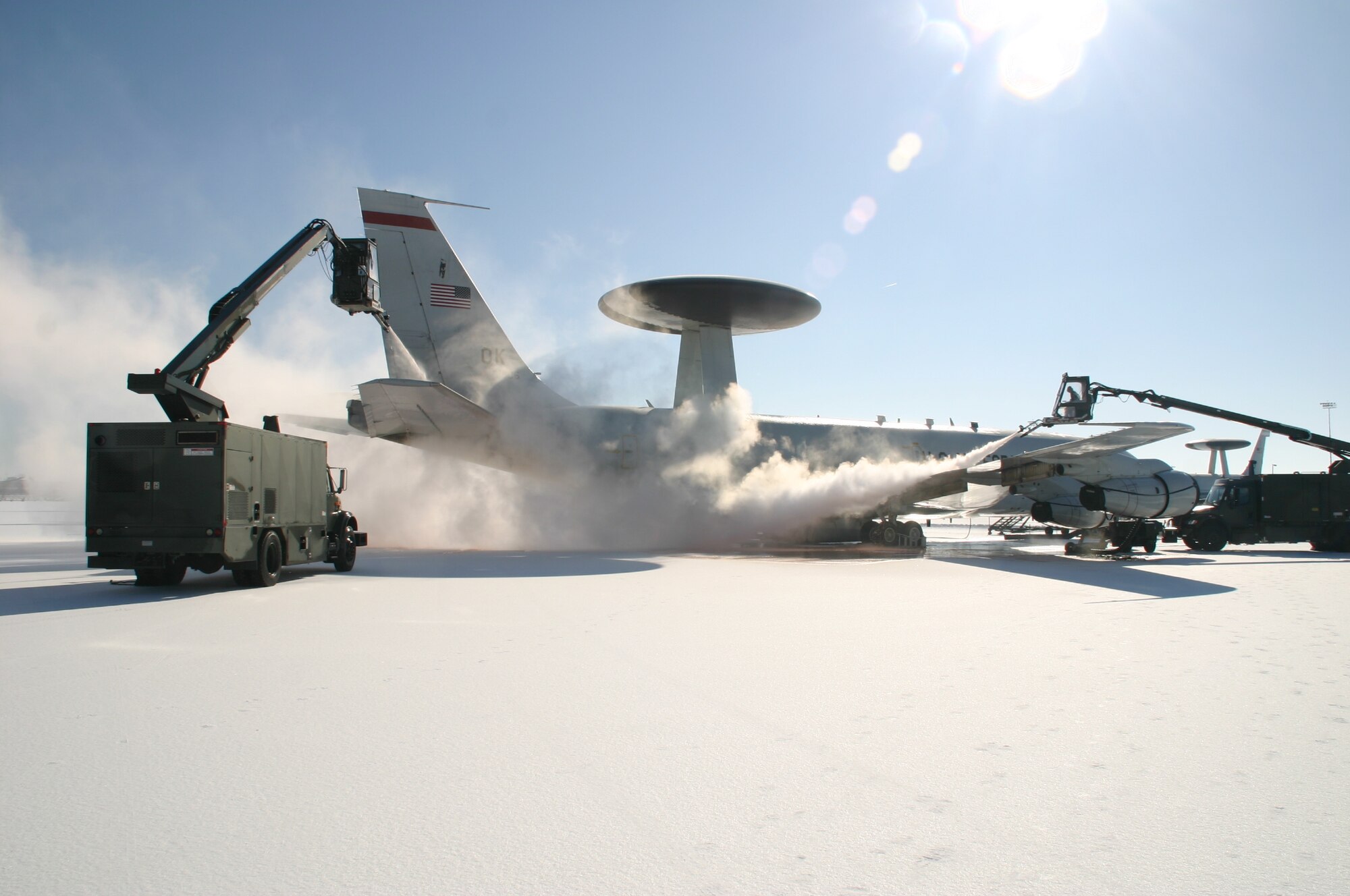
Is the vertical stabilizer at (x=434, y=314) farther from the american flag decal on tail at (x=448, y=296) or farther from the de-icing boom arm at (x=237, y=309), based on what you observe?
the de-icing boom arm at (x=237, y=309)

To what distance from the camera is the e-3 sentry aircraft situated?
17.7 m

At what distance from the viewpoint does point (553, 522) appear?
20891 millimetres

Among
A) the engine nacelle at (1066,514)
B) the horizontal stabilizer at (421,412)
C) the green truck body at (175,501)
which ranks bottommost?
the engine nacelle at (1066,514)

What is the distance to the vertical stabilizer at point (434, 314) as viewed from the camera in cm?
1845

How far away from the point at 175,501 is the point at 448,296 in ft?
31.3

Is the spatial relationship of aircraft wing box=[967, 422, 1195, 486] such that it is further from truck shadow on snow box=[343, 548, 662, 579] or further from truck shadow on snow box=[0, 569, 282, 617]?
truck shadow on snow box=[0, 569, 282, 617]

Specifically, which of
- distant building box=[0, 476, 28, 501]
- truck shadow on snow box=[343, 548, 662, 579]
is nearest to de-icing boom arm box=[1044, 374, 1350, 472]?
truck shadow on snow box=[343, 548, 662, 579]

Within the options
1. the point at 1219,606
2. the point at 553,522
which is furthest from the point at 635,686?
the point at 553,522

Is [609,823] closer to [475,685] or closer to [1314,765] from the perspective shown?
[475,685]

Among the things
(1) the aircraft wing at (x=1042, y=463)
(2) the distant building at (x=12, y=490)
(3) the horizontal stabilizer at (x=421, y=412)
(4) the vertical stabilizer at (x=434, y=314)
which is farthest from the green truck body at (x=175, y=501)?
(2) the distant building at (x=12, y=490)

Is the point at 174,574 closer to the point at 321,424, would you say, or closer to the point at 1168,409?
the point at 321,424

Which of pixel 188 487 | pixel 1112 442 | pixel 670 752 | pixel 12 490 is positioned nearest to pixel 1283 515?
pixel 1112 442

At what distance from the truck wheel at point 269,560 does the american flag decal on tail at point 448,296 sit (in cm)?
855

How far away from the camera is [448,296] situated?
18969mm
